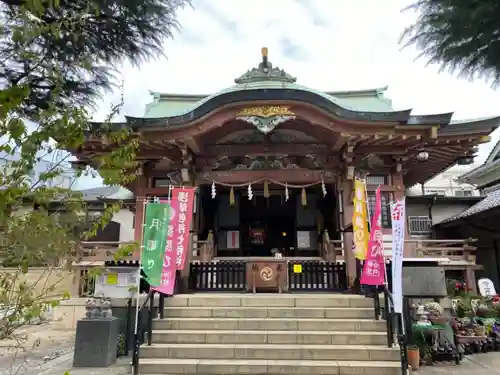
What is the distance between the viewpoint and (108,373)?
20.6ft

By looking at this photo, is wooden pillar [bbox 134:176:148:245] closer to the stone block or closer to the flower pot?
the stone block

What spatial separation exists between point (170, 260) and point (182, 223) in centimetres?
96

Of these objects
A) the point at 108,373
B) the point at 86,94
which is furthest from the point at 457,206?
the point at 86,94

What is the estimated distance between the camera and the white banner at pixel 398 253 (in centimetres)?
637

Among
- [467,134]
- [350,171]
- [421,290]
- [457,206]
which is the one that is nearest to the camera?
[421,290]

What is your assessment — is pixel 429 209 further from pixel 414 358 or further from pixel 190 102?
pixel 190 102

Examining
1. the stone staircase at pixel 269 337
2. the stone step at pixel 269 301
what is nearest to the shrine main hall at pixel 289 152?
the stone step at pixel 269 301

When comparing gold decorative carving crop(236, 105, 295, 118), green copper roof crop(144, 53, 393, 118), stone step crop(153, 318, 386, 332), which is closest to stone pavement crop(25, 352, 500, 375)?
stone step crop(153, 318, 386, 332)

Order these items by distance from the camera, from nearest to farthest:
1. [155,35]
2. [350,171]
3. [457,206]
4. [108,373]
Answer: [155,35]
[108,373]
[350,171]
[457,206]

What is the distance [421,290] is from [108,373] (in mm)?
6365

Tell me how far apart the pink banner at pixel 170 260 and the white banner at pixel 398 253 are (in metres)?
4.13

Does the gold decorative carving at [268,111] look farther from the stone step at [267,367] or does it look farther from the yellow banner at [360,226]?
the stone step at [267,367]

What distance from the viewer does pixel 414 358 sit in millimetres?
6570

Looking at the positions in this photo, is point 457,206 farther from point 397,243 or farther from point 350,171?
point 397,243
